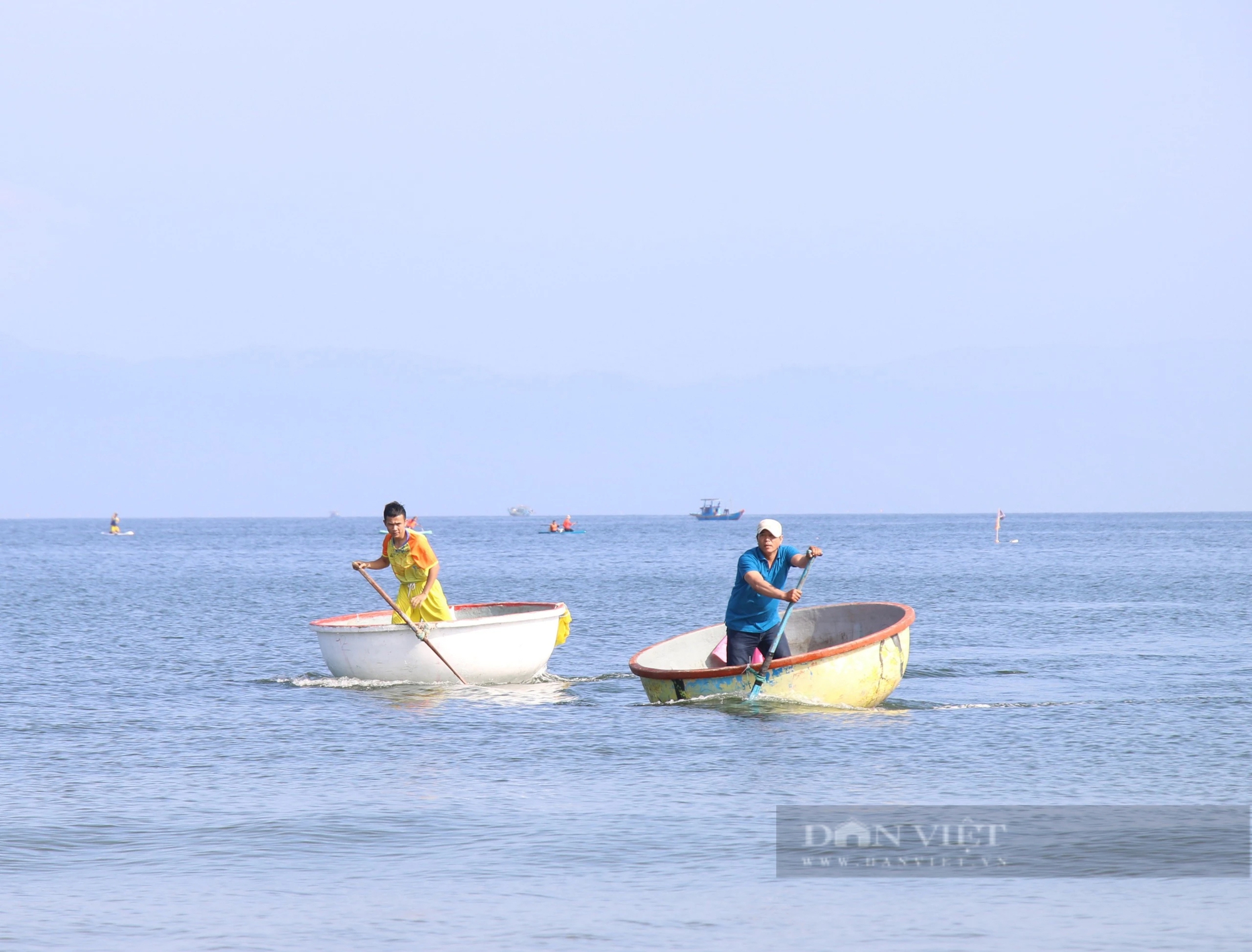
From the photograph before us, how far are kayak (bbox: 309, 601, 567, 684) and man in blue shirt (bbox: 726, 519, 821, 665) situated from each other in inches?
134

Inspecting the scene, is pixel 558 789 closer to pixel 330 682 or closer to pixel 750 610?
pixel 750 610

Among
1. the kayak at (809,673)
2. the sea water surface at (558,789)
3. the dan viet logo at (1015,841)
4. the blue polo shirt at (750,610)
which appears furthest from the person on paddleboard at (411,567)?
the dan viet logo at (1015,841)

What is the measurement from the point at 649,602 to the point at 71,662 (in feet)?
70.5

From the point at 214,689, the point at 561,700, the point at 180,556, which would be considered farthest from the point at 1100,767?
the point at 180,556

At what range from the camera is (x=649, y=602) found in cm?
4369

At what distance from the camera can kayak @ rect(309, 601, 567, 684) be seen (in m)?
18.0

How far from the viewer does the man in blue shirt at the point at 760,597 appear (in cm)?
1509

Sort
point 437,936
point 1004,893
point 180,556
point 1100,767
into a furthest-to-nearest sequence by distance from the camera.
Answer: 1. point 180,556
2. point 1100,767
3. point 1004,893
4. point 437,936

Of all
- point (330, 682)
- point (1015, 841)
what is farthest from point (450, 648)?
point (1015, 841)

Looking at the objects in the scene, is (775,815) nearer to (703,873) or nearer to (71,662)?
(703,873)

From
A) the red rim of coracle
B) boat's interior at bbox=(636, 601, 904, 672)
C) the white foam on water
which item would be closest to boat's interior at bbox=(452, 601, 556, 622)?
the white foam on water

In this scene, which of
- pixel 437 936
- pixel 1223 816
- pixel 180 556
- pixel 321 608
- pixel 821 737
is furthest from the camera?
pixel 180 556

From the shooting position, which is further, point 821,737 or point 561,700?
point 561,700

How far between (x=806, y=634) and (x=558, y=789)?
752cm
